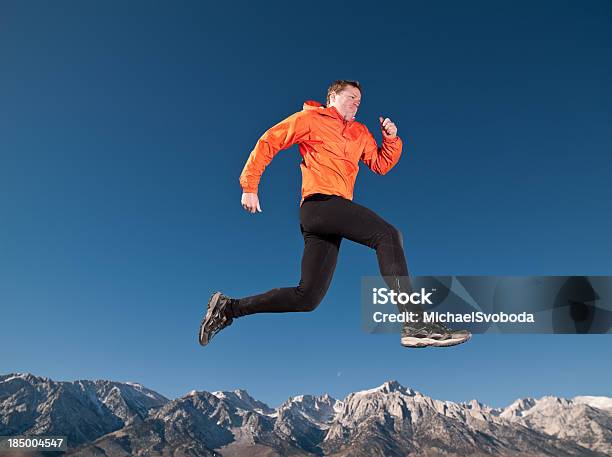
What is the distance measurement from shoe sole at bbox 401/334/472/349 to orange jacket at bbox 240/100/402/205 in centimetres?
197

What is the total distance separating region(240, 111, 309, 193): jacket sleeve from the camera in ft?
21.5

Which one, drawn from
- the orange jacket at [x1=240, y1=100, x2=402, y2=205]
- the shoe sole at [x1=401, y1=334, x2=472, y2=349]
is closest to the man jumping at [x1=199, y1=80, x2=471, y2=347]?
the orange jacket at [x1=240, y1=100, x2=402, y2=205]

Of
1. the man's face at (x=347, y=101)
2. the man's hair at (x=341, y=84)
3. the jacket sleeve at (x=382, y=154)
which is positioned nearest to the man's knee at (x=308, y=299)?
the jacket sleeve at (x=382, y=154)

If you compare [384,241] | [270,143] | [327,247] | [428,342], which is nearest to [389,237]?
[384,241]

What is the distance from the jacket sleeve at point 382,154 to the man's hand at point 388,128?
71 millimetres

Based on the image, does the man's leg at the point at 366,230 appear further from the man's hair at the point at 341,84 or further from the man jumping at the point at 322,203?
the man's hair at the point at 341,84

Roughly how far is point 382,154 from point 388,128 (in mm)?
375

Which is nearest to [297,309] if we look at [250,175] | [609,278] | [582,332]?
[250,175]

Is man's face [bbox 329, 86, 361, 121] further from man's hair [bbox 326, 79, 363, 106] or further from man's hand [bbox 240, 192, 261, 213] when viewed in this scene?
man's hand [bbox 240, 192, 261, 213]

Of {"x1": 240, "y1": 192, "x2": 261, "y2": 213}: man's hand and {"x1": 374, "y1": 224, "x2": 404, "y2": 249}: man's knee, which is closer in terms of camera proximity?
{"x1": 374, "y1": 224, "x2": 404, "y2": 249}: man's knee

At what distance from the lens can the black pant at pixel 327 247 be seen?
229 inches

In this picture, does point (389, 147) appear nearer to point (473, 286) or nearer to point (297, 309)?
point (297, 309)

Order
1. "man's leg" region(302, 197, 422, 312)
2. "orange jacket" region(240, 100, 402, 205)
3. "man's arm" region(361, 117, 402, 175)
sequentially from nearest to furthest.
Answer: "man's leg" region(302, 197, 422, 312), "orange jacket" region(240, 100, 402, 205), "man's arm" region(361, 117, 402, 175)

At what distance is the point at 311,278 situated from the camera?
6.35 m
